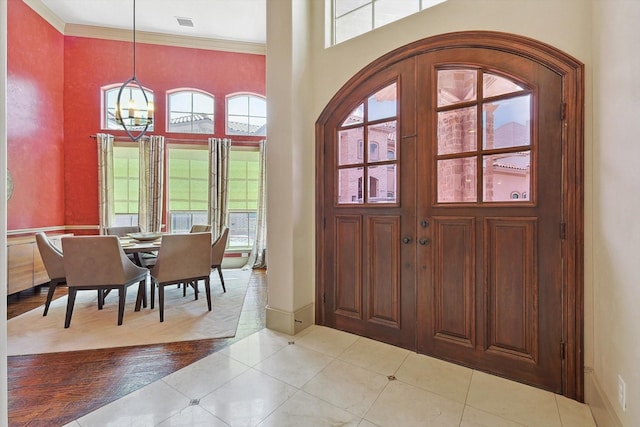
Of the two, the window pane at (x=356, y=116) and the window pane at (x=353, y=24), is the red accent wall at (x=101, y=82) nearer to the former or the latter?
the window pane at (x=353, y=24)

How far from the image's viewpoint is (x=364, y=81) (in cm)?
256

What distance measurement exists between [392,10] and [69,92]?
569cm

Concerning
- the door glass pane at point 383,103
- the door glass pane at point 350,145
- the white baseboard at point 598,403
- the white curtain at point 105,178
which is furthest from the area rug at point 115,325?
the white baseboard at point 598,403

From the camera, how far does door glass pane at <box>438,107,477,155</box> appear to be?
2.09 metres

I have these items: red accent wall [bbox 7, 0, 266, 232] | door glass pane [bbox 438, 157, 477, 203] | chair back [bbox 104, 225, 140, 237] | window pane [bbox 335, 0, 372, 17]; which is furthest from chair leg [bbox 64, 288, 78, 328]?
window pane [bbox 335, 0, 372, 17]

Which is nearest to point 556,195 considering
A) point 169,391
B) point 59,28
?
point 169,391

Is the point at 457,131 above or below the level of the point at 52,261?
above

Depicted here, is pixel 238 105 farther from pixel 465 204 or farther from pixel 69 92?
pixel 465 204

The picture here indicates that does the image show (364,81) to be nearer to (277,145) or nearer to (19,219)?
(277,145)

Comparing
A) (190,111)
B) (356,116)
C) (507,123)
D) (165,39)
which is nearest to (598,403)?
(507,123)

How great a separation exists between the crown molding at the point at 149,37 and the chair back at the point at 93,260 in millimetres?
4302

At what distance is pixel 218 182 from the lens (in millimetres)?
5457

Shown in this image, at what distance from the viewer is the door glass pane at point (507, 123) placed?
6.26 ft

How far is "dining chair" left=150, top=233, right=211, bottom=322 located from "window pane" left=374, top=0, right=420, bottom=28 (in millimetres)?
2833
